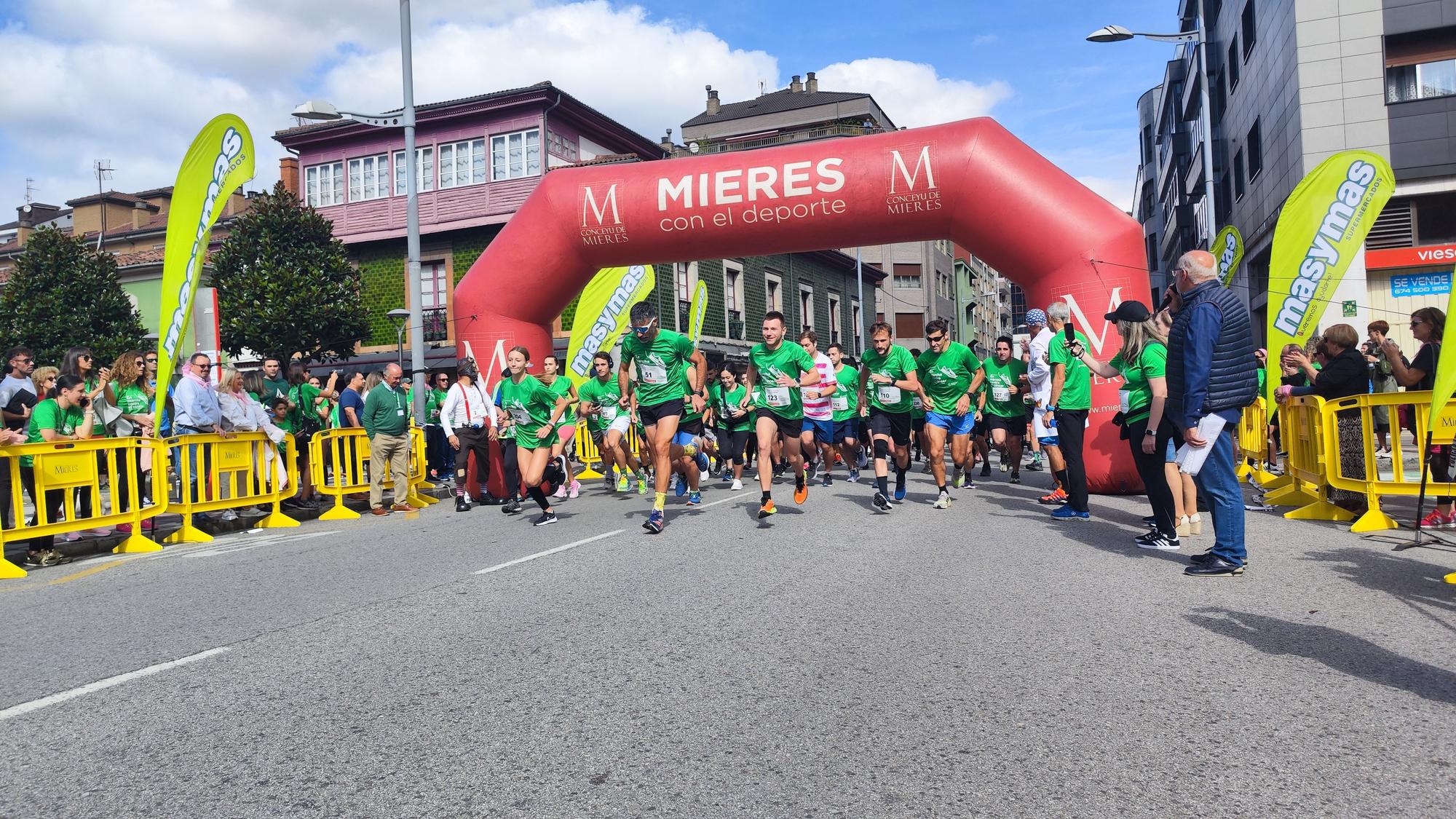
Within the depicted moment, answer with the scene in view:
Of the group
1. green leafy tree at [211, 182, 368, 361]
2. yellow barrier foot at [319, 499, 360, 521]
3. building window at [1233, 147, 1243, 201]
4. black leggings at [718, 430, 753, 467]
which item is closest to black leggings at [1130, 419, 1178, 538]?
black leggings at [718, 430, 753, 467]

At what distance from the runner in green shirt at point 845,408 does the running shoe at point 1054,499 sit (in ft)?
10.9

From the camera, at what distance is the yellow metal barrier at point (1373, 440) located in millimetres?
7863

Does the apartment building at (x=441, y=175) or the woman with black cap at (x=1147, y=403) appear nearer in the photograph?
the woman with black cap at (x=1147, y=403)

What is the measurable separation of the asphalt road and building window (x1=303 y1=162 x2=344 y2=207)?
1049 inches

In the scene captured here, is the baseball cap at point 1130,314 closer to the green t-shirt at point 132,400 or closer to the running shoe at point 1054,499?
the running shoe at point 1054,499

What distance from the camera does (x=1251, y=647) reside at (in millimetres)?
4480

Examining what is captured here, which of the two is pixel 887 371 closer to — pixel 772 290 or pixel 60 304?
pixel 60 304

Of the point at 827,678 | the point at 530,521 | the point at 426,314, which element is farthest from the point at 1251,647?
the point at 426,314

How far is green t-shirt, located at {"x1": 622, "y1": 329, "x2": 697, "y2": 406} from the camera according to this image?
965cm

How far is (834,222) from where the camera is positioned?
519 inches

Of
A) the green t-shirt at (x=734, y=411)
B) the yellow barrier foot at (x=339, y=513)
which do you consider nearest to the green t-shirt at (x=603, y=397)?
the green t-shirt at (x=734, y=411)

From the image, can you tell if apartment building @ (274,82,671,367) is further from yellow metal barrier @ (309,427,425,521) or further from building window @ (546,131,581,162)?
yellow metal barrier @ (309,427,425,521)

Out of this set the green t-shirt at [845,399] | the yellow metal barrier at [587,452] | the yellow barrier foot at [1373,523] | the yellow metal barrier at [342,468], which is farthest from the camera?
the yellow metal barrier at [587,452]

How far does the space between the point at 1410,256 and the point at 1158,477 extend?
17.3 metres
